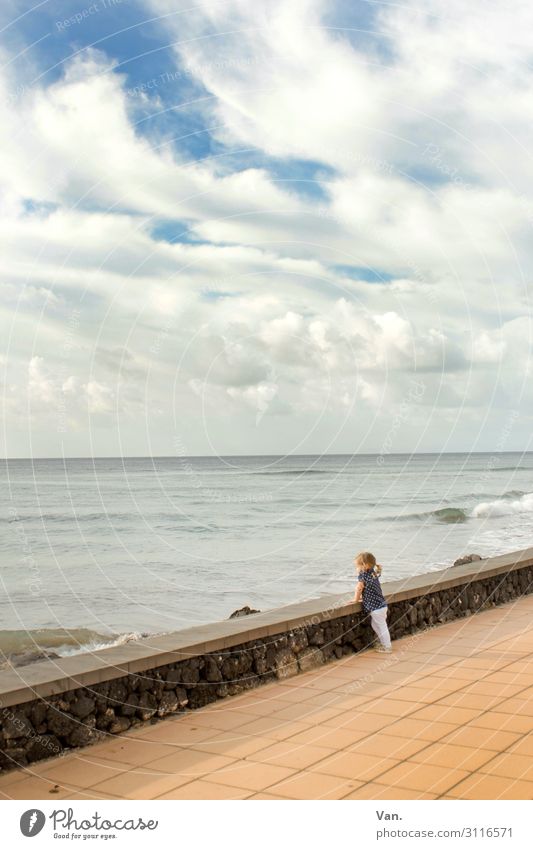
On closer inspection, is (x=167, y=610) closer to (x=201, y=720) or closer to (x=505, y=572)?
(x=505, y=572)

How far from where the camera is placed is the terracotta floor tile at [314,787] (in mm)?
3963

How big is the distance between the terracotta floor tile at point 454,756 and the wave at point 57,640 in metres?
8.67

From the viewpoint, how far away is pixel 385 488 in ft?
194

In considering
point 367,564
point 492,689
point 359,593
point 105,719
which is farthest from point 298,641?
point 105,719

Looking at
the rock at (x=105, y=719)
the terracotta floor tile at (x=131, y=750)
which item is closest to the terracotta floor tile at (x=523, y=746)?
the terracotta floor tile at (x=131, y=750)

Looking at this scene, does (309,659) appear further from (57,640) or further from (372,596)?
(57,640)

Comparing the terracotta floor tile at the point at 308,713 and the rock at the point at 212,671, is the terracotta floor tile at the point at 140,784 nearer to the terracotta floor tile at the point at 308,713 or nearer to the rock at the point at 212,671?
the terracotta floor tile at the point at 308,713

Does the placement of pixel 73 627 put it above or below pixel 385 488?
below

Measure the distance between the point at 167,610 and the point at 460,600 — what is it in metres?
10.1

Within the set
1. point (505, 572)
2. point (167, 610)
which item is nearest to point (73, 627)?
point (167, 610)

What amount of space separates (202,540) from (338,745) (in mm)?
28860

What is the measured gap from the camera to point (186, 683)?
18.7 ft

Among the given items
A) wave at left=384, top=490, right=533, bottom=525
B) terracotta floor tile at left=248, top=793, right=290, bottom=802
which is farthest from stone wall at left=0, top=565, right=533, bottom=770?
wave at left=384, top=490, right=533, bottom=525
